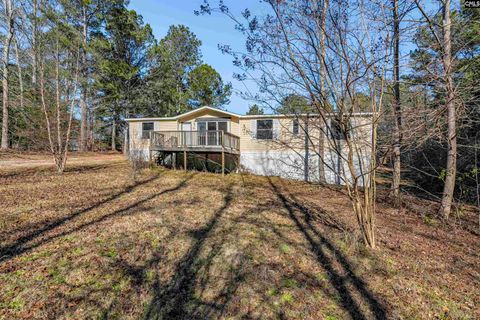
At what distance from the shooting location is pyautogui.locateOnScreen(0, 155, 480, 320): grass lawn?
2.91 m

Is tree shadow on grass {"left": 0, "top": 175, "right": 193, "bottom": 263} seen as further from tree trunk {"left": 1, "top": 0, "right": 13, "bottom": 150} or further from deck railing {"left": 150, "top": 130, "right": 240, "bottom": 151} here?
tree trunk {"left": 1, "top": 0, "right": 13, "bottom": 150}

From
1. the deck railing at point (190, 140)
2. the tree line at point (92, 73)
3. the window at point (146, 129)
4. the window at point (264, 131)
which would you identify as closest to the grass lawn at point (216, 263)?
the tree line at point (92, 73)

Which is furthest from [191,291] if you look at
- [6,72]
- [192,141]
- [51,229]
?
[6,72]

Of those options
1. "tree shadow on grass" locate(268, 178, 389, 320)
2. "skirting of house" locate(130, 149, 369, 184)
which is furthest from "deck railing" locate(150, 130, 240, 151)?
"tree shadow on grass" locate(268, 178, 389, 320)

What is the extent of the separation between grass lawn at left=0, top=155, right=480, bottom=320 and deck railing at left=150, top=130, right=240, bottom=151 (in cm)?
652

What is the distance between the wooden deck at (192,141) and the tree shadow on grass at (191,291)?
29.2 feet

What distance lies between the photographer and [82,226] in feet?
16.1

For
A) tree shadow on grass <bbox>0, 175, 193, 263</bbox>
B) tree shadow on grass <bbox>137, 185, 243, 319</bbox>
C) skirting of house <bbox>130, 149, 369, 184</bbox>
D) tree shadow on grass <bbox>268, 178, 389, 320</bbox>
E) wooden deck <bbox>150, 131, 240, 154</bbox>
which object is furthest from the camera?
skirting of house <bbox>130, 149, 369, 184</bbox>

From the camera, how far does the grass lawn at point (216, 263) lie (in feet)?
9.53

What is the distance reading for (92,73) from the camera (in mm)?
19469

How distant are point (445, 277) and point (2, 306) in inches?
223

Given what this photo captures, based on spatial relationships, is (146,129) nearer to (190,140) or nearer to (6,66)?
(190,140)

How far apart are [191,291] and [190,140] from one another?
10704 millimetres

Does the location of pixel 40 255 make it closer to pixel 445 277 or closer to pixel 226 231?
pixel 226 231
